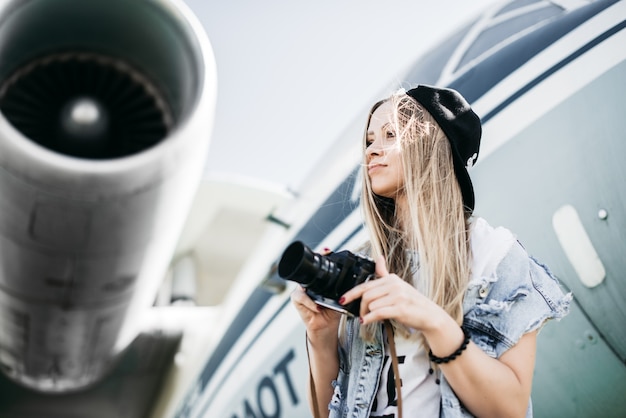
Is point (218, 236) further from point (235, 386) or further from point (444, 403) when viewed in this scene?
point (444, 403)

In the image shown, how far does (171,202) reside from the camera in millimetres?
1862

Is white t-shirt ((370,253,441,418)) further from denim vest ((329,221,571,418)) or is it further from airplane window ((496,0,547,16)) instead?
airplane window ((496,0,547,16))

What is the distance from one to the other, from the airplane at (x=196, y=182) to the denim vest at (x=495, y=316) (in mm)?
685

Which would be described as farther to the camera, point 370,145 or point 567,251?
point 567,251

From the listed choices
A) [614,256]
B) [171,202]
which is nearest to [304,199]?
[171,202]

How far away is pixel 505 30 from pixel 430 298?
153 cm

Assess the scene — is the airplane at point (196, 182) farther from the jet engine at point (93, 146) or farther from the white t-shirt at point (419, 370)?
the white t-shirt at point (419, 370)

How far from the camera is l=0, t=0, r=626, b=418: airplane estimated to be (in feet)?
5.33

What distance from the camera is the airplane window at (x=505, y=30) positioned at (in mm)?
2090

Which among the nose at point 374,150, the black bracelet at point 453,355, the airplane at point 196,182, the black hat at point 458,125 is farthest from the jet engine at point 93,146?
the black bracelet at point 453,355

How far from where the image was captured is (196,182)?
75.6 inches

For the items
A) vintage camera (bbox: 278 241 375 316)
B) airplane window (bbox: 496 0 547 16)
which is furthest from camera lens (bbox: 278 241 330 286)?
airplane window (bbox: 496 0 547 16)

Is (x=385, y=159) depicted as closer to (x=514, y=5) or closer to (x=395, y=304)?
(x=395, y=304)

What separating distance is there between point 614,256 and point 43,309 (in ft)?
5.61
